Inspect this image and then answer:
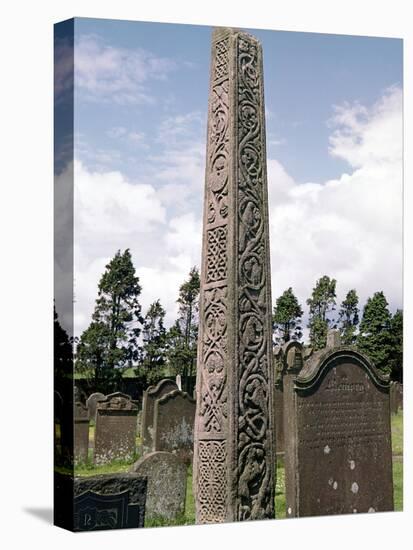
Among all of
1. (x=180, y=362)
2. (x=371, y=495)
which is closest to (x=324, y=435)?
(x=371, y=495)

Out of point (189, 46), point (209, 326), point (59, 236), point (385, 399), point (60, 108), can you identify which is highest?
point (189, 46)

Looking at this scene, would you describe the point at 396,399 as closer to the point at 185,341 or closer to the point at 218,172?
the point at 185,341

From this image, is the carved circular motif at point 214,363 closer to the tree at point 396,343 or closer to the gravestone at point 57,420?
the gravestone at point 57,420

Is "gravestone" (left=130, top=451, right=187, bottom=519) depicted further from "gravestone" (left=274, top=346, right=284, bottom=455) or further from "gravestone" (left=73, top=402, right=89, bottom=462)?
"gravestone" (left=274, top=346, right=284, bottom=455)

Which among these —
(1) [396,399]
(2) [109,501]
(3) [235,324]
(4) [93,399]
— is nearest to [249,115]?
(3) [235,324]

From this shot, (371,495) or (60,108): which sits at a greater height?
(60,108)

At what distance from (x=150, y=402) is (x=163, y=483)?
4.46 metres

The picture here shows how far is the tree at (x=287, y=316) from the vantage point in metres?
14.9

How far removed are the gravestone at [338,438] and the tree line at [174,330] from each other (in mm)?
1493

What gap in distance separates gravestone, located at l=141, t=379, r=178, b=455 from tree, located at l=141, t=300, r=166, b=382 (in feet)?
4.19

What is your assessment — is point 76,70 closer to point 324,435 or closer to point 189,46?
point 189,46

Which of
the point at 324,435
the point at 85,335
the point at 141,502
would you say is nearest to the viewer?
the point at 141,502

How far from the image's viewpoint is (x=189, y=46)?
11.6m

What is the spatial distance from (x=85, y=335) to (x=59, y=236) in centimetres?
607
